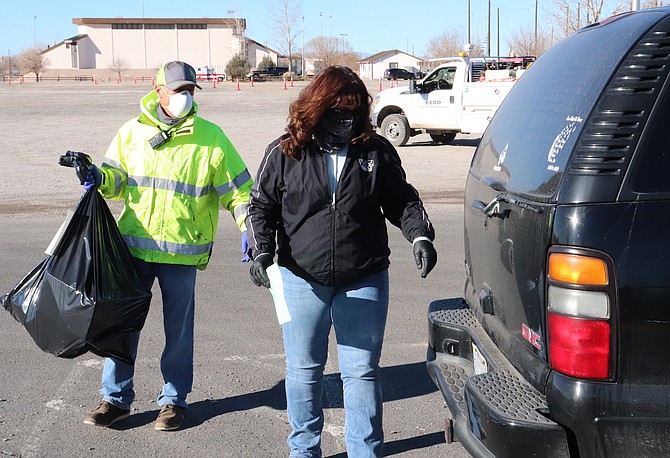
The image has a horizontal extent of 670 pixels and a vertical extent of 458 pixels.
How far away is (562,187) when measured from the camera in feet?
9.07

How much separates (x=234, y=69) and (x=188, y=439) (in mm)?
85010

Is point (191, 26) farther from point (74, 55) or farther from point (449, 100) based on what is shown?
point (449, 100)

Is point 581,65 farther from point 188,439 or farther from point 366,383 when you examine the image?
point 188,439

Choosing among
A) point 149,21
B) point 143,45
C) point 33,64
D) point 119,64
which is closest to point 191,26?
point 149,21

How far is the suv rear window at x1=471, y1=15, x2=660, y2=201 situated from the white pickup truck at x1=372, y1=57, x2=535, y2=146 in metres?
14.0

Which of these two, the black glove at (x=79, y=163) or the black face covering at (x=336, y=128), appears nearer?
the black face covering at (x=336, y=128)

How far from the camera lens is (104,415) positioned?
14.0 feet

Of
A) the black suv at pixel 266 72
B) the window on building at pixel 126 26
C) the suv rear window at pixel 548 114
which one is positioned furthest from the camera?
the window on building at pixel 126 26

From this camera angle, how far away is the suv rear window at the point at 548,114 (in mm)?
2914

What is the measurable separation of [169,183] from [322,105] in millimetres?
1104

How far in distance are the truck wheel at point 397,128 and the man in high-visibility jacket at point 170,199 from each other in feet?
A: 49.4

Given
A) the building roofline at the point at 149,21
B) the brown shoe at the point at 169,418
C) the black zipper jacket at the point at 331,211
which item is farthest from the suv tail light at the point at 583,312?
the building roofline at the point at 149,21

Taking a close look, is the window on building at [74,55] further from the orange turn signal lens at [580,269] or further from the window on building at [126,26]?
the orange turn signal lens at [580,269]

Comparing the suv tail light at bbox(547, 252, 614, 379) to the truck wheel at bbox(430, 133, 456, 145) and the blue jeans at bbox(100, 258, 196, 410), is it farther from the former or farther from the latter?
the truck wheel at bbox(430, 133, 456, 145)
